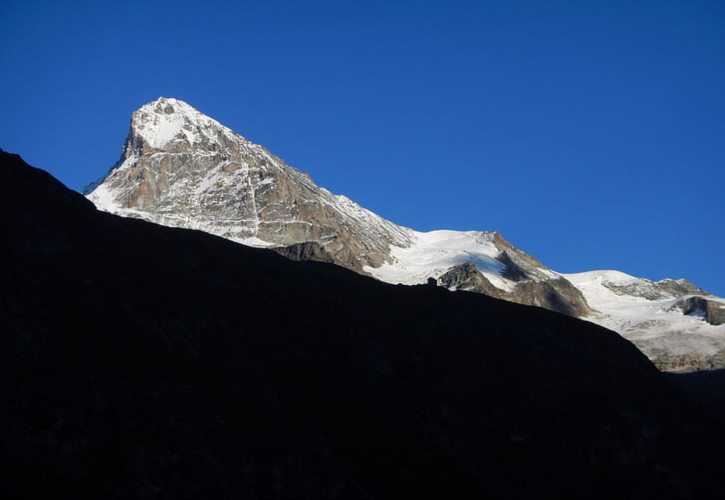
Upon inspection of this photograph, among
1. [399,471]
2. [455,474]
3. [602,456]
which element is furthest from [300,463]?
[602,456]

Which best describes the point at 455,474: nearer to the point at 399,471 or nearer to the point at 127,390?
the point at 399,471

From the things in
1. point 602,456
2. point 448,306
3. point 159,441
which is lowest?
point 159,441

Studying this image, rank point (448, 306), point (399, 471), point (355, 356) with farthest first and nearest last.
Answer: point (448, 306), point (355, 356), point (399, 471)

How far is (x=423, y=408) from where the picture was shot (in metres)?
108

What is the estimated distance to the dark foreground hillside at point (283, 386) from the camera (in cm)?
8412

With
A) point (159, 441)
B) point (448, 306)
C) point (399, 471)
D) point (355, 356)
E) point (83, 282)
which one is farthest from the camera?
point (448, 306)

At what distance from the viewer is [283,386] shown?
101688mm

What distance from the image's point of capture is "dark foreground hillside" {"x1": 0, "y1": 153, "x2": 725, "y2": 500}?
8412 cm

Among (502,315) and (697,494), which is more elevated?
(502,315)

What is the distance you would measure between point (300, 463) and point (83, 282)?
30.1m

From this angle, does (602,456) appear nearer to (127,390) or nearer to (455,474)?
(455,474)

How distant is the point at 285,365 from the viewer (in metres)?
106

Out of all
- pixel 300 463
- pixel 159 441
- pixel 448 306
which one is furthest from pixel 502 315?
pixel 159 441

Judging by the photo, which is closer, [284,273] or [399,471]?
[399,471]
